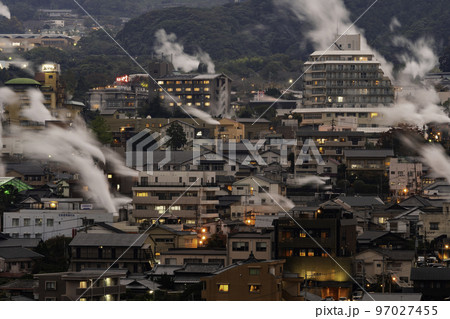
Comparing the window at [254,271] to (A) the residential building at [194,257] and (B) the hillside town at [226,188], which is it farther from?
(A) the residential building at [194,257]

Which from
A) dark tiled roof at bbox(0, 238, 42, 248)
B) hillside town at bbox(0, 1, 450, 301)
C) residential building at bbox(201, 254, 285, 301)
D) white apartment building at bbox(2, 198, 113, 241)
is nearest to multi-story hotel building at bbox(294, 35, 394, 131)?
hillside town at bbox(0, 1, 450, 301)

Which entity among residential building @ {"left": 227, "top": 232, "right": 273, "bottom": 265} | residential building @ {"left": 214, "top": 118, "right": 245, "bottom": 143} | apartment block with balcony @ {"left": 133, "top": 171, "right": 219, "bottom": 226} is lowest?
residential building @ {"left": 227, "top": 232, "right": 273, "bottom": 265}

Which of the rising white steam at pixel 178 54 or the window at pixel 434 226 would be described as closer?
the window at pixel 434 226

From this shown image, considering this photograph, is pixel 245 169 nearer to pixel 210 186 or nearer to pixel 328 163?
pixel 328 163

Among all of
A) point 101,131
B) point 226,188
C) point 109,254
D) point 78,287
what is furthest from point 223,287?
point 101,131

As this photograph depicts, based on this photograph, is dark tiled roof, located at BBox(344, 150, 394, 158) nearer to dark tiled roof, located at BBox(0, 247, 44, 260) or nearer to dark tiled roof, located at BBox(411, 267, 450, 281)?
dark tiled roof, located at BBox(0, 247, 44, 260)

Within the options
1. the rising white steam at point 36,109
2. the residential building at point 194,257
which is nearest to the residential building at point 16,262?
the residential building at point 194,257

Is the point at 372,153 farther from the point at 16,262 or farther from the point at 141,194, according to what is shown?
the point at 16,262
